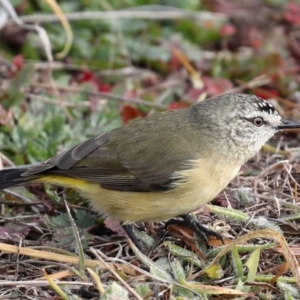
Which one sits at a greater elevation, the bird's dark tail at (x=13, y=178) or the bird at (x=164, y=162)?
the bird at (x=164, y=162)

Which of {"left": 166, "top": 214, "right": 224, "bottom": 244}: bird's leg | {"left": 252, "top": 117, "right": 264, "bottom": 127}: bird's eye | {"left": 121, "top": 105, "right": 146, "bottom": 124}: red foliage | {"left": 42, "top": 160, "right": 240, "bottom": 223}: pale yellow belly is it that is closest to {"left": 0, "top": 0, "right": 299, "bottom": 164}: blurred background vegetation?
{"left": 121, "top": 105, "right": 146, "bottom": 124}: red foliage

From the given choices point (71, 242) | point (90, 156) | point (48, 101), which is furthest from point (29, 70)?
point (71, 242)

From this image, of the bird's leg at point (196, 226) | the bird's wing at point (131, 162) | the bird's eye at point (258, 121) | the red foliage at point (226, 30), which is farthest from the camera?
the red foliage at point (226, 30)

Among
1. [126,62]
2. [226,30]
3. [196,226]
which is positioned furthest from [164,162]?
[226,30]

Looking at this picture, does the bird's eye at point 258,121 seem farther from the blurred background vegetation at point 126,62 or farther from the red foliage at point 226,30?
the red foliage at point 226,30

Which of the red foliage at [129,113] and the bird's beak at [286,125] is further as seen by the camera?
the red foliage at [129,113]

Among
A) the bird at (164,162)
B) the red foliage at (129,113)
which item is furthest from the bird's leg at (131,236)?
the red foliage at (129,113)

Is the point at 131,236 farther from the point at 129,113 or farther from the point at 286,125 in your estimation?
the point at 129,113

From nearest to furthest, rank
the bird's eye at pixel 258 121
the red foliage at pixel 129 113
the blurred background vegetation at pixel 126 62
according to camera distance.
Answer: the bird's eye at pixel 258 121, the blurred background vegetation at pixel 126 62, the red foliage at pixel 129 113
